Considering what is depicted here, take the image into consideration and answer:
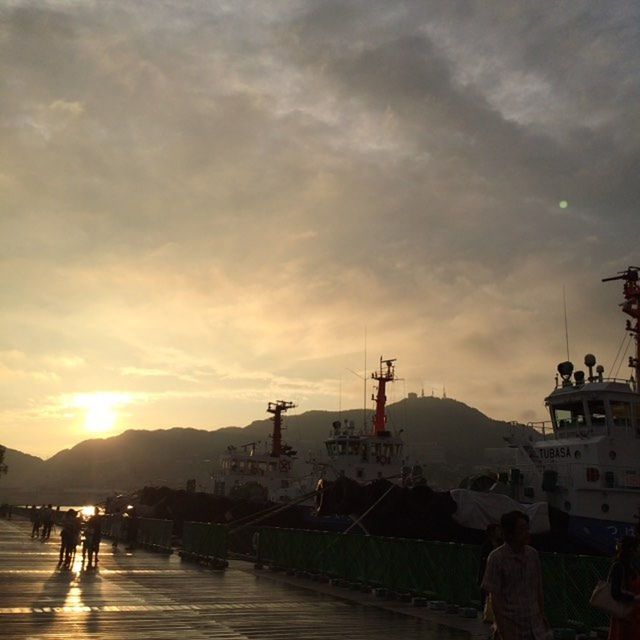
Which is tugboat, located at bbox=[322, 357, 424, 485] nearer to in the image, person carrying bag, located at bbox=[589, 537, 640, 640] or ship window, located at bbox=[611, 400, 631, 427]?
ship window, located at bbox=[611, 400, 631, 427]

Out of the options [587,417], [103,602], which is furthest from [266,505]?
[103,602]

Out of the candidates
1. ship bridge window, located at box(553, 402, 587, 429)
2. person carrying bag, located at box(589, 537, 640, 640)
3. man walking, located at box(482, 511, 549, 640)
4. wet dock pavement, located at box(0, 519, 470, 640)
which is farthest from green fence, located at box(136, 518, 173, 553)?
man walking, located at box(482, 511, 549, 640)

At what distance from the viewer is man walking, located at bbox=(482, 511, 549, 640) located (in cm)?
629

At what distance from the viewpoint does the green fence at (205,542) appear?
22.5 metres

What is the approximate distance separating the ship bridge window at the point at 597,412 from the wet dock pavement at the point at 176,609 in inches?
653

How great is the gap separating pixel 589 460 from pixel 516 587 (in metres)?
23.0

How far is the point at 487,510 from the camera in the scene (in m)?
24.2

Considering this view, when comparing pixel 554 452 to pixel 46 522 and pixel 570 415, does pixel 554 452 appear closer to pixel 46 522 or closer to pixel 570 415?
pixel 570 415

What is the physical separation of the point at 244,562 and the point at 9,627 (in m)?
14.9

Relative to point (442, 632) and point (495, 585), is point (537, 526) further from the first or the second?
point (495, 585)

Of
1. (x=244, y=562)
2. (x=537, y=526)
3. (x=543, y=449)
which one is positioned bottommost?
(x=244, y=562)

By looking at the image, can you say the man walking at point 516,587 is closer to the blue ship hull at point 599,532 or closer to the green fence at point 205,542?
the green fence at point 205,542

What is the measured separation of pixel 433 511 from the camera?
24562mm

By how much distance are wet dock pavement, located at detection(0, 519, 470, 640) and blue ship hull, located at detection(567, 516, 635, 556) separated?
13896 millimetres
